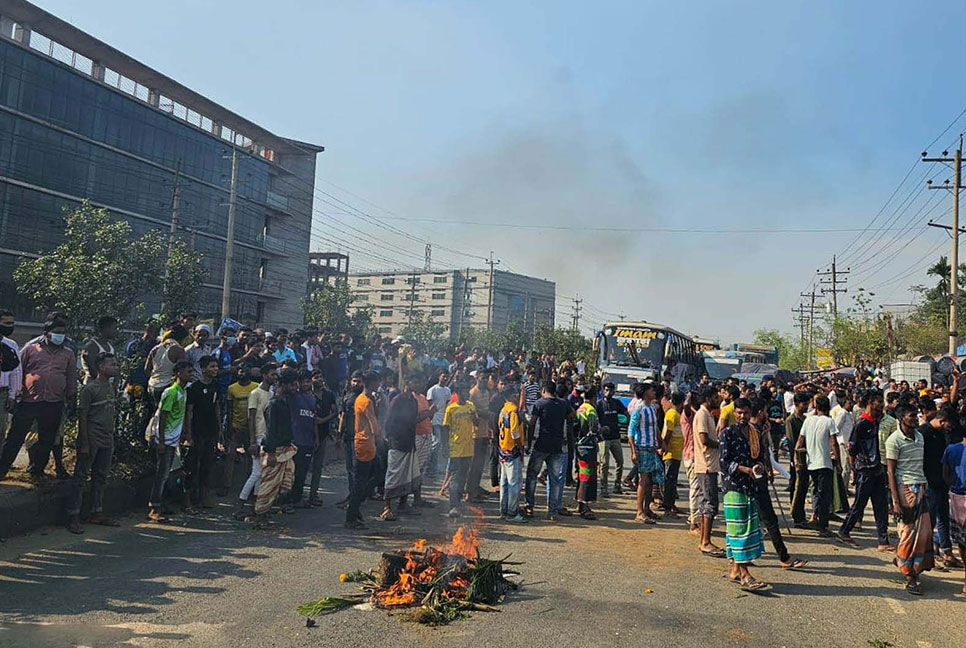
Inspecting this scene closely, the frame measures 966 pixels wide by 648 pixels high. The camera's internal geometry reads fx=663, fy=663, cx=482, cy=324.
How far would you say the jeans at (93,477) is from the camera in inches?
290

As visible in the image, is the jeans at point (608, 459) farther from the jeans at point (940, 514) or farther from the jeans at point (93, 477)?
the jeans at point (93, 477)

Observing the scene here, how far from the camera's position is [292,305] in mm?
59188

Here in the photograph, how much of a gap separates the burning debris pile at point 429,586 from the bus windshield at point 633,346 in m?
19.9

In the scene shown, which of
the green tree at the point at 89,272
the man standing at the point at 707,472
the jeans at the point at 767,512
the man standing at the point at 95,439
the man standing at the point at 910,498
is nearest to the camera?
the man standing at the point at 910,498

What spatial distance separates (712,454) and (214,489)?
6.95 metres

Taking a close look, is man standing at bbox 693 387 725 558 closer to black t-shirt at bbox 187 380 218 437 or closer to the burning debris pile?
the burning debris pile

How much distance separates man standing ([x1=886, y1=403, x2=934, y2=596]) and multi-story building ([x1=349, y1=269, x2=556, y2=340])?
264 feet

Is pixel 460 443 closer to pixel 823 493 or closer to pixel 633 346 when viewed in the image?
pixel 823 493

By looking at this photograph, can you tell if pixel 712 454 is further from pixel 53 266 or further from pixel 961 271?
pixel 961 271

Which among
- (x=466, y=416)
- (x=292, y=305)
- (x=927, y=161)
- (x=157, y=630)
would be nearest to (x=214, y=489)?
(x=466, y=416)

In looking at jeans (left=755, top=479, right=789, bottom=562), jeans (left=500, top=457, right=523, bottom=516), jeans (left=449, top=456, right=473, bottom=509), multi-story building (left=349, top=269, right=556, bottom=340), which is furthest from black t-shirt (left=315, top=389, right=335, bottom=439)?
multi-story building (left=349, top=269, right=556, bottom=340)

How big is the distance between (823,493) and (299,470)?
6.99 m

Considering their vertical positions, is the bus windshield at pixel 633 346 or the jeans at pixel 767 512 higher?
the bus windshield at pixel 633 346

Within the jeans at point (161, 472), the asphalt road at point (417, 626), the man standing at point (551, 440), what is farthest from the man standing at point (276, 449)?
the man standing at point (551, 440)
